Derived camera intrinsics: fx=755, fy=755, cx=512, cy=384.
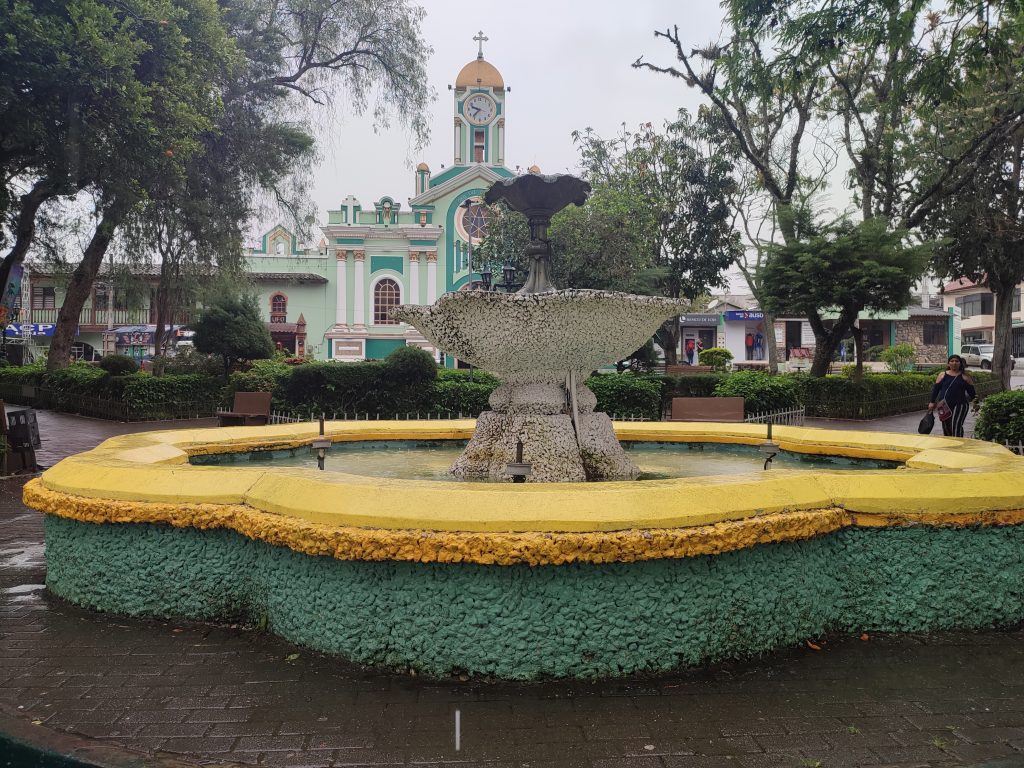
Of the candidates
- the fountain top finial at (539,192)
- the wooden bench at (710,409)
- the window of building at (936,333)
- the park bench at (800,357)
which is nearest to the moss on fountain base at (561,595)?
the fountain top finial at (539,192)

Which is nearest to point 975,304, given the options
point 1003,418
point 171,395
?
point 1003,418

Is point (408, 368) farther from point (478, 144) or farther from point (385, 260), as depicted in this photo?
point (478, 144)

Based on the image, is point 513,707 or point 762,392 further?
point 762,392

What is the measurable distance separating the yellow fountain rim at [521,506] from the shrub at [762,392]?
10402 millimetres

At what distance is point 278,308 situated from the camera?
40.6m

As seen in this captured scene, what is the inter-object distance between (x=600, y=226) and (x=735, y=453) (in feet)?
54.4

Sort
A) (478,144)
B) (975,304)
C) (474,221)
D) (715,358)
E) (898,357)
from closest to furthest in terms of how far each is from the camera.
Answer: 1. (898,357)
2. (715,358)
3. (474,221)
4. (478,144)
5. (975,304)

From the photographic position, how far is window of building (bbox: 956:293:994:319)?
48719mm

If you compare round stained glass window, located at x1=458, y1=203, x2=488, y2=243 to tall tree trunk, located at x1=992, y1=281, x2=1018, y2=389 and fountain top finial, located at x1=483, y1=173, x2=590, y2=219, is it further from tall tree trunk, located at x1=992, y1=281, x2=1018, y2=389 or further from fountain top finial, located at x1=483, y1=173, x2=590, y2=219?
fountain top finial, located at x1=483, y1=173, x2=590, y2=219

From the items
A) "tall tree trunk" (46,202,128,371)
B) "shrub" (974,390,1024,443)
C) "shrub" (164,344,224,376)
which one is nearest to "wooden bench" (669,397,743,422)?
"shrub" (974,390,1024,443)

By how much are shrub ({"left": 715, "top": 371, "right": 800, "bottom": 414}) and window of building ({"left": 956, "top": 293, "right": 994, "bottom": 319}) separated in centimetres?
4146

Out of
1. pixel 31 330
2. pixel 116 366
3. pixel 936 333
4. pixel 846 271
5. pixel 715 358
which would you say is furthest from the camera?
pixel 936 333

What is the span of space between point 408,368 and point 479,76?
30023 mm

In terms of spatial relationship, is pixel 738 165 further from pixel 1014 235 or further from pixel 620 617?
pixel 620 617
